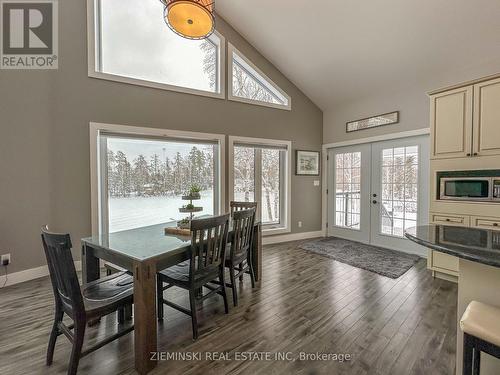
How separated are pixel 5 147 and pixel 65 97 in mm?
894

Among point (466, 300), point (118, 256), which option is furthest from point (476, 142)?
point (118, 256)

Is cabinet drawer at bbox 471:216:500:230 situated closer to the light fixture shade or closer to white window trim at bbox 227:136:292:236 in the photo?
white window trim at bbox 227:136:292:236

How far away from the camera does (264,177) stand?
4.80 m

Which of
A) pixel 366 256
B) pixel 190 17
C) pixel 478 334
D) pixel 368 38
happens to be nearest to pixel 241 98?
pixel 368 38

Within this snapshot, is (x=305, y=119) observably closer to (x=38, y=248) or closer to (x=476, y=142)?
(x=476, y=142)

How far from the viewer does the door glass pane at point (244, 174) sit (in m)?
4.49

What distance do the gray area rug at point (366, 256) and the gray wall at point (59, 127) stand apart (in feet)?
10.3

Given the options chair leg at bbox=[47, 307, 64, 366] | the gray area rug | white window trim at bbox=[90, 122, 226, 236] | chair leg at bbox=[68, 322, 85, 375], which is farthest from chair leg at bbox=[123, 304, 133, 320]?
the gray area rug

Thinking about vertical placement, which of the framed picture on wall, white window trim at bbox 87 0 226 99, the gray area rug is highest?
white window trim at bbox 87 0 226 99

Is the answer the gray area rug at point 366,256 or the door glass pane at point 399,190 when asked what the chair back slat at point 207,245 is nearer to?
the gray area rug at point 366,256

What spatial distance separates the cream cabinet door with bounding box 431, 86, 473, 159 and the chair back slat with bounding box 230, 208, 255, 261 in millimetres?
2430

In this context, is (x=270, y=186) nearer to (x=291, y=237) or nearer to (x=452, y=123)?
(x=291, y=237)

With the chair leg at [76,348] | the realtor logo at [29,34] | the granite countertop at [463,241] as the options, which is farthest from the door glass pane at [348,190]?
the realtor logo at [29,34]

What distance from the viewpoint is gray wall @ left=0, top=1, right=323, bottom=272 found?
9.43ft
